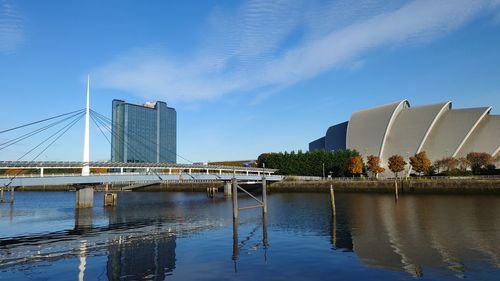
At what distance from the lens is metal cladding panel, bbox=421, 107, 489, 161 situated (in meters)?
83.4

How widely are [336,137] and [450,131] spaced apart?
3421 centimetres

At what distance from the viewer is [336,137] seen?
376 feet

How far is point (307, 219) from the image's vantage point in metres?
32.2

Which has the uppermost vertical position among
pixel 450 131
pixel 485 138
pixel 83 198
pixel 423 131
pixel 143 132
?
pixel 143 132

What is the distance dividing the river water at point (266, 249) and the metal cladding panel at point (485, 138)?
2182 inches

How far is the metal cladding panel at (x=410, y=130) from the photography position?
88.6 metres

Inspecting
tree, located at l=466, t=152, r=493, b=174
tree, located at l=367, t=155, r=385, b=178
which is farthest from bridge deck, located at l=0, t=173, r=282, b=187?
tree, located at l=466, t=152, r=493, b=174

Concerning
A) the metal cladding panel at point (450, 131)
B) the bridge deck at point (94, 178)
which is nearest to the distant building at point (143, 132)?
the bridge deck at point (94, 178)

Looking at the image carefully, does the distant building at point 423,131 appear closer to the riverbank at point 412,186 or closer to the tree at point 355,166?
the tree at point 355,166

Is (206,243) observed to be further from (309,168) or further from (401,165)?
(309,168)

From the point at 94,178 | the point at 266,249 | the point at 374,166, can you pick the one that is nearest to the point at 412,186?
the point at 374,166

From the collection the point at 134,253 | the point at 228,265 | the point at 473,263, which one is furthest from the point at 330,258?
the point at 134,253

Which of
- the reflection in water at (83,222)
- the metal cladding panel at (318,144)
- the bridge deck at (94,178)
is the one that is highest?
the metal cladding panel at (318,144)

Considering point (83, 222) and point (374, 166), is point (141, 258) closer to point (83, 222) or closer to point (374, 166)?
point (83, 222)
